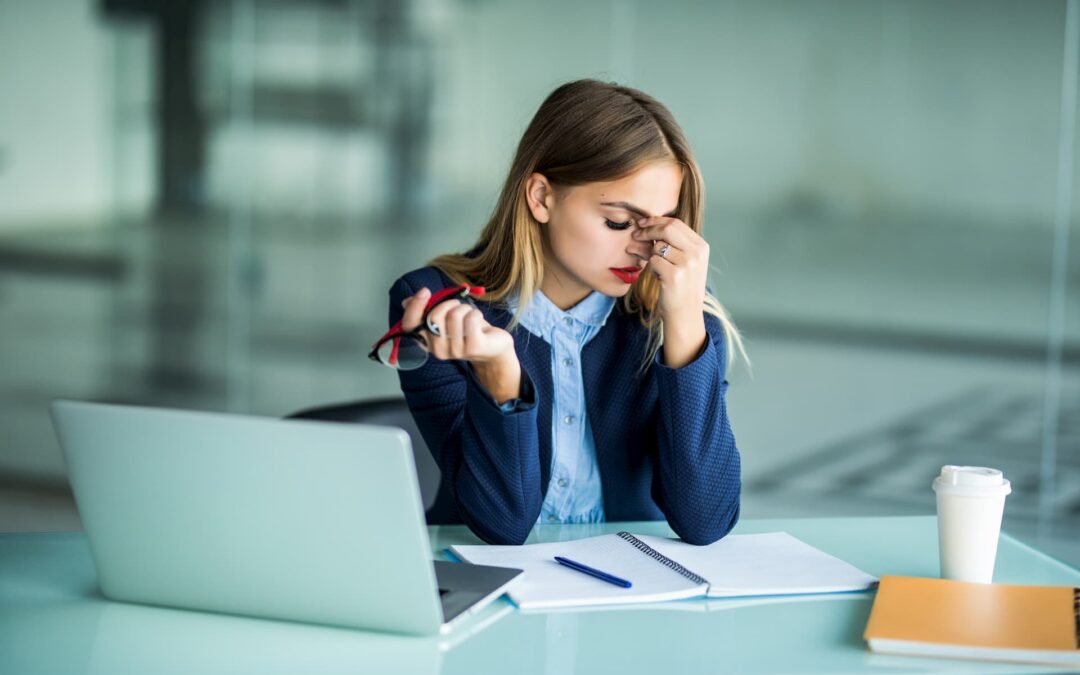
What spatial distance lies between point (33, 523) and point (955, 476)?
3.60m

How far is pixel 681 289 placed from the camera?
175cm

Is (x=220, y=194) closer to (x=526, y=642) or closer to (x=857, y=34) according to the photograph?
(x=857, y=34)

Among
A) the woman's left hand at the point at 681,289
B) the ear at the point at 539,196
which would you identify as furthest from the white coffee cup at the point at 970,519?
the ear at the point at 539,196

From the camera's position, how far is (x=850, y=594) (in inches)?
56.2

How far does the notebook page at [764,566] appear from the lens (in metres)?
1.42

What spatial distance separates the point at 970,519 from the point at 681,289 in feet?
1.70

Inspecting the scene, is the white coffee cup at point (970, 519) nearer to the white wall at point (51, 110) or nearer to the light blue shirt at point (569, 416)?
the light blue shirt at point (569, 416)

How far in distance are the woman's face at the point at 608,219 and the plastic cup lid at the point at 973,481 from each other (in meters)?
0.60

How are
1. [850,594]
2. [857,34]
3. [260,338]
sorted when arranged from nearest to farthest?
[850,594]
[857,34]
[260,338]

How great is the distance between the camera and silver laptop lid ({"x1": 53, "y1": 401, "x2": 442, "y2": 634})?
3.78ft

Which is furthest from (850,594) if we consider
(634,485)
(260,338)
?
(260,338)

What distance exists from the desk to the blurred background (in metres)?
3.02

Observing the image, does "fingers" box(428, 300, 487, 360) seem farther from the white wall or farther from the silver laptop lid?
the white wall

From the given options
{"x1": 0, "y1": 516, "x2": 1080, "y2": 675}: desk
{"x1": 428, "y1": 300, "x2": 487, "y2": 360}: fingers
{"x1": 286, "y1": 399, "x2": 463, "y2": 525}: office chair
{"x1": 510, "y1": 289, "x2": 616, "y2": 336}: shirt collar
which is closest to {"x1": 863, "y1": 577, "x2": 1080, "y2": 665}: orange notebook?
{"x1": 0, "y1": 516, "x2": 1080, "y2": 675}: desk
